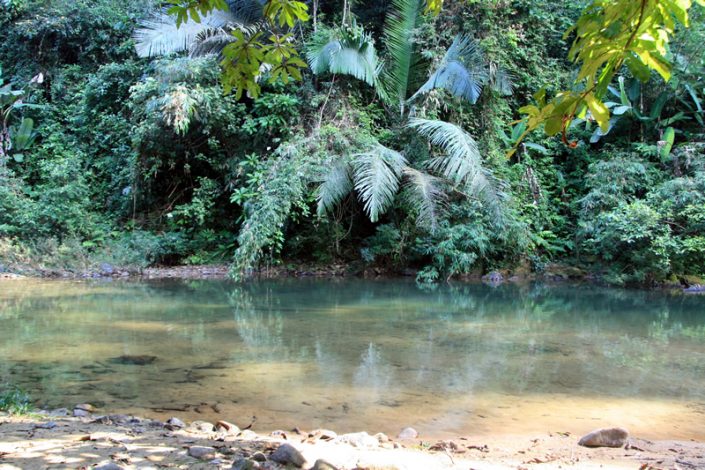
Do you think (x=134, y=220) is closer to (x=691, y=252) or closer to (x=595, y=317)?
(x=595, y=317)

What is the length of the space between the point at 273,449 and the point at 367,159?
9111 mm

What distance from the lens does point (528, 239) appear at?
12227 millimetres

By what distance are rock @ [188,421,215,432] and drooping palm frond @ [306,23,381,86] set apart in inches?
389

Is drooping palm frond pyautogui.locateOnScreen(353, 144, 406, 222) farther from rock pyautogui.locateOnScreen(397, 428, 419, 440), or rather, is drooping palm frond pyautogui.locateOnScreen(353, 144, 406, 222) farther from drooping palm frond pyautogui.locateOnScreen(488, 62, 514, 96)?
rock pyautogui.locateOnScreen(397, 428, 419, 440)

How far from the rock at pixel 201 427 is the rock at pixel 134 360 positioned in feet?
5.86

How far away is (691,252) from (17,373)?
36.8 ft

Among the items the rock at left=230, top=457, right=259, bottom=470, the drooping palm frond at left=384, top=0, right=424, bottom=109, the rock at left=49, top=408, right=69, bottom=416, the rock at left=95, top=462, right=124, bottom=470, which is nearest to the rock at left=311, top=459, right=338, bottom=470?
the rock at left=230, top=457, right=259, bottom=470

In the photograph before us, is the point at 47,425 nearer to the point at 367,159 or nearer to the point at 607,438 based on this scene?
the point at 607,438

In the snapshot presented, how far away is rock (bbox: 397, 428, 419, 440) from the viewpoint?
3.58 metres

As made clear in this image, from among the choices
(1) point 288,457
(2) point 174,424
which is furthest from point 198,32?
(1) point 288,457

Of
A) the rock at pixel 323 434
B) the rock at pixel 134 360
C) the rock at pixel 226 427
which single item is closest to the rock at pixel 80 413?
the rock at pixel 226 427

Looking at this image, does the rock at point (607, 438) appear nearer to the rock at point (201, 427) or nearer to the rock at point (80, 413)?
the rock at point (201, 427)

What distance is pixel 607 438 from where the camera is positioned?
3.37 meters

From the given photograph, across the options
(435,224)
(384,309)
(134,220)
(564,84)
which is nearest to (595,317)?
(384,309)
